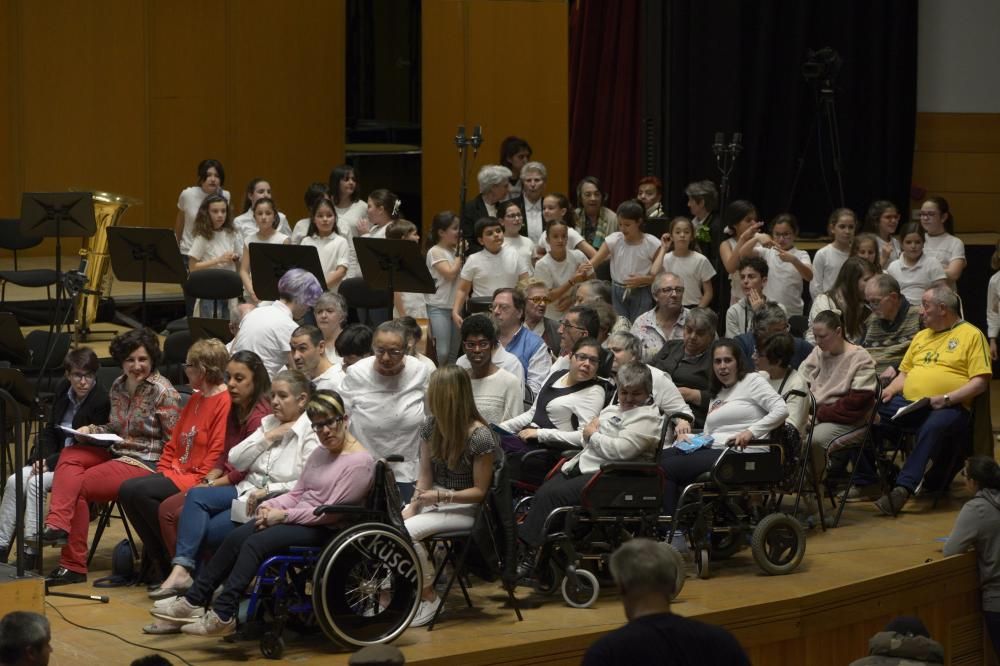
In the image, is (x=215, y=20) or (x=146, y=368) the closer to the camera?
(x=146, y=368)

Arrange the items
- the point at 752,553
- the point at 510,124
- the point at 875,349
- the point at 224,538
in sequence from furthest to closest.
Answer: the point at 510,124 → the point at 875,349 → the point at 752,553 → the point at 224,538

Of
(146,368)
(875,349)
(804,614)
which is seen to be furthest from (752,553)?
(146,368)

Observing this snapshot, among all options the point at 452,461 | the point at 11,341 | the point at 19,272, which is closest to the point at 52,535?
the point at 11,341

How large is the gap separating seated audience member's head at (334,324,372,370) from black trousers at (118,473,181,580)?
0.95 m

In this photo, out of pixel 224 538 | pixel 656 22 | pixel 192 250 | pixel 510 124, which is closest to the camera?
pixel 224 538

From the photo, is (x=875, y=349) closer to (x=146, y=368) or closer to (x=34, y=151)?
(x=146, y=368)

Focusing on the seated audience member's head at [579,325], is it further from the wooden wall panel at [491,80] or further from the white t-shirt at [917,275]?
the wooden wall panel at [491,80]

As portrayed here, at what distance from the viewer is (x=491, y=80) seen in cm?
1196

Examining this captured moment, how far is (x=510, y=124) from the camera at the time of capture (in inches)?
471

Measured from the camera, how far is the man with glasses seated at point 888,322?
7.15m

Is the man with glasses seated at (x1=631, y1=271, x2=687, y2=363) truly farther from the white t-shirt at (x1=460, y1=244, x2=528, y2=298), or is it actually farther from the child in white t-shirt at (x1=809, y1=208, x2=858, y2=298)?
the child in white t-shirt at (x1=809, y1=208, x2=858, y2=298)

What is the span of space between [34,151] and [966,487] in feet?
24.5

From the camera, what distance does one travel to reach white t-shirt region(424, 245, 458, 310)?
8102mm

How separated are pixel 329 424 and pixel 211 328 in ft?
7.47
